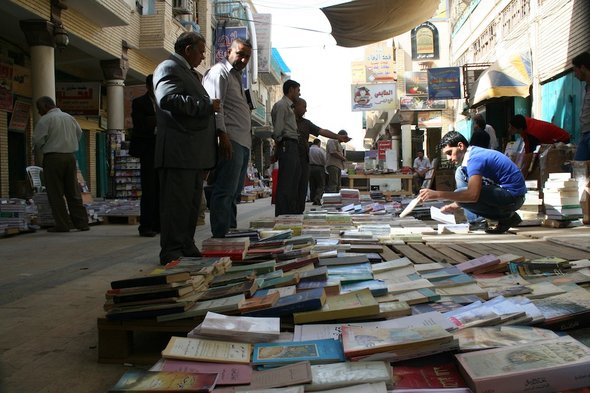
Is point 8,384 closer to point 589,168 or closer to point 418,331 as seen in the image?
point 418,331

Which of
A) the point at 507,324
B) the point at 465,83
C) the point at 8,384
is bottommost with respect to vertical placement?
the point at 8,384

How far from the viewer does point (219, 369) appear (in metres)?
1.67

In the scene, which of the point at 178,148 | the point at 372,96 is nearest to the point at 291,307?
the point at 178,148

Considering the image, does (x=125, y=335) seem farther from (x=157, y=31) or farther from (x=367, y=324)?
(x=157, y=31)

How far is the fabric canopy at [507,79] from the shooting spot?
11633 mm

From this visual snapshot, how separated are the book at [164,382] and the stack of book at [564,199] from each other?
520cm

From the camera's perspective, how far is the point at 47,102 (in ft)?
23.2

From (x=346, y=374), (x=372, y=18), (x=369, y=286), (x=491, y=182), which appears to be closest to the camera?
(x=346, y=374)

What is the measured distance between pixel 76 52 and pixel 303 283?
41.2ft

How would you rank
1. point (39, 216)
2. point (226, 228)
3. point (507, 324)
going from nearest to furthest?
point (507, 324), point (226, 228), point (39, 216)

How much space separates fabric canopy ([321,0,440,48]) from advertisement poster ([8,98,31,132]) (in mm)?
7458

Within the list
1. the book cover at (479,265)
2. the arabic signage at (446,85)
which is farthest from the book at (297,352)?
the arabic signage at (446,85)

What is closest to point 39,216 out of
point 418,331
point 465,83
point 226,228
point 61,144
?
point 61,144

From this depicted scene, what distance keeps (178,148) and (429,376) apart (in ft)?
8.13
